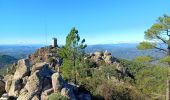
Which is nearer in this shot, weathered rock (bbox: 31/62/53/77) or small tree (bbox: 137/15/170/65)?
small tree (bbox: 137/15/170/65)

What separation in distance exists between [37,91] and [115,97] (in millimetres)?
10922

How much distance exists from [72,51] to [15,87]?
21.2m

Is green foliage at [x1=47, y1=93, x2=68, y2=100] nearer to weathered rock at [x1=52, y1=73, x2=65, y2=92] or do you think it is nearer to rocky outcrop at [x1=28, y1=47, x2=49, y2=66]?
weathered rock at [x1=52, y1=73, x2=65, y2=92]

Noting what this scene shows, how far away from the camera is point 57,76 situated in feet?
133

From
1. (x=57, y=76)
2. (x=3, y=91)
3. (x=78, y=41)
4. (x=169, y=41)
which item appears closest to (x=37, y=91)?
(x=57, y=76)

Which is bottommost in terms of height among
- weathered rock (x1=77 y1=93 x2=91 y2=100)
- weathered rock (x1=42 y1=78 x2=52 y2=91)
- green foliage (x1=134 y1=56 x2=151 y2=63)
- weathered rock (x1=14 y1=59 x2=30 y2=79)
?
weathered rock (x1=77 y1=93 x2=91 y2=100)

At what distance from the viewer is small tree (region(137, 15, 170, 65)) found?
31.9 m

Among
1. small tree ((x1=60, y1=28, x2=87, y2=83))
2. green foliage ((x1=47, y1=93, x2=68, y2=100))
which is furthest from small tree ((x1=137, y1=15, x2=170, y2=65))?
small tree ((x1=60, y1=28, x2=87, y2=83))

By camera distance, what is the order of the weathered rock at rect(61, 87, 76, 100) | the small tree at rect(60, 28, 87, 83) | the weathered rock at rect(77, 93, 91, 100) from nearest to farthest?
the weathered rock at rect(61, 87, 76, 100) < the weathered rock at rect(77, 93, 91, 100) < the small tree at rect(60, 28, 87, 83)

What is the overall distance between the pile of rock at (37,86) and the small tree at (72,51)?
15101mm

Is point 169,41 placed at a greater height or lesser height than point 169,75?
greater

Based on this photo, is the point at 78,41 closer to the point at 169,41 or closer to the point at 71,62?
the point at 71,62

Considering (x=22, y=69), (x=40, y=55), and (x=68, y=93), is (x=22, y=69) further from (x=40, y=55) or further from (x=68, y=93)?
(x=40, y=55)

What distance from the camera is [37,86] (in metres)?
39.6
